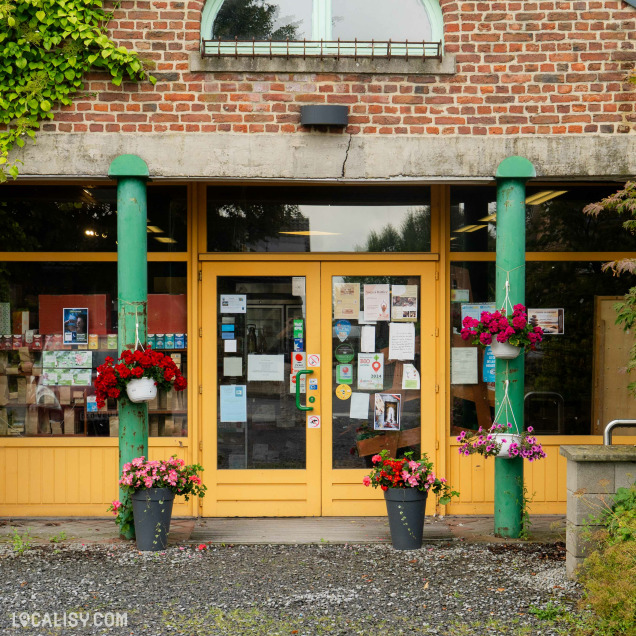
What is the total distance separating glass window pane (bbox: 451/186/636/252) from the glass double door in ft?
1.79

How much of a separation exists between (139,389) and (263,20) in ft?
11.0

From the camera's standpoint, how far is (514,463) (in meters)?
6.65

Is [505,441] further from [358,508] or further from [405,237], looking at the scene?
[405,237]

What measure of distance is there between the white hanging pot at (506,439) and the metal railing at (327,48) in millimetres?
3225

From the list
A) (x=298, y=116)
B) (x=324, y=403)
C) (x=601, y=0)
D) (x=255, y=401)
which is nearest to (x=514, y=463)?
(x=324, y=403)

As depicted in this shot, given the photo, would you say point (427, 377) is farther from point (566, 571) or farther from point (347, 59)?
point (347, 59)

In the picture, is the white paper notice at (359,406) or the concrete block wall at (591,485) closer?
the concrete block wall at (591,485)

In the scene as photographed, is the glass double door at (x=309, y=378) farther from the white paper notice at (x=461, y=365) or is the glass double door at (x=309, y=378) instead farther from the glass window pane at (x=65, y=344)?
the glass window pane at (x=65, y=344)

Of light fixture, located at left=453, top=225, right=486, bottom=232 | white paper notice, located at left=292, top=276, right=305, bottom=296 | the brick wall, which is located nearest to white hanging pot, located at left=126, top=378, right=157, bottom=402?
white paper notice, located at left=292, top=276, right=305, bottom=296

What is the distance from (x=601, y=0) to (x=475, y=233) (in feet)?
7.49

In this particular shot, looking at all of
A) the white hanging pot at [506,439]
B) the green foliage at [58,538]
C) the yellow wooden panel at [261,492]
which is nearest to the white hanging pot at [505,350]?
the white hanging pot at [506,439]

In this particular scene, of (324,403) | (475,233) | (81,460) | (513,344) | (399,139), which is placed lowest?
(81,460)

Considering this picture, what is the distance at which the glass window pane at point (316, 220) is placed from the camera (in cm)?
763

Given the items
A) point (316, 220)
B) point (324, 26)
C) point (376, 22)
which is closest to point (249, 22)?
point (324, 26)
